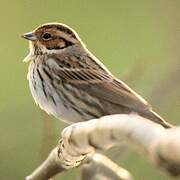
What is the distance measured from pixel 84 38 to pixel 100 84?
75cm

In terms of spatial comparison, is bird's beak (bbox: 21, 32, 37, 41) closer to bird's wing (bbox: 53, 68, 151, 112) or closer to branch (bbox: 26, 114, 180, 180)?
bird's wing (bbox: 53, 68, 151, 112)

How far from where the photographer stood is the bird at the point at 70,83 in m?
1.93

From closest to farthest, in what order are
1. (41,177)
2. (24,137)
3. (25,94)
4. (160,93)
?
1. (41,177)
2. (160,93)
3. (24,137)
4. (25,94)

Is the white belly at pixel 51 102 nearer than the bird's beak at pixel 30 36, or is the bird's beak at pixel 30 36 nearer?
the white belly at pixel 51 102

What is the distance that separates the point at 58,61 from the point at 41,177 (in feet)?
3.80

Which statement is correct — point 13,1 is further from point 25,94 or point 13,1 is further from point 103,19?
point 25,94

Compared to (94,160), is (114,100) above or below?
below

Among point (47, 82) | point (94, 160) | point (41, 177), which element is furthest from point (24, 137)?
point (94, 160)

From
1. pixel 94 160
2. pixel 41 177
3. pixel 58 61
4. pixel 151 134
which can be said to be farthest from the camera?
pixel 58 61

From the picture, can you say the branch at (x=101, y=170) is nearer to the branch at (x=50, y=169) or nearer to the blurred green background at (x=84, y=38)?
the branch at (x=50, y=169)

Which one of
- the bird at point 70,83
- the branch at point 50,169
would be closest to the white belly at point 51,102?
the bird at point 70,83

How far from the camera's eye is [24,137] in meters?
1.94

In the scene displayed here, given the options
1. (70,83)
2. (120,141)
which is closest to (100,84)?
(70,83)

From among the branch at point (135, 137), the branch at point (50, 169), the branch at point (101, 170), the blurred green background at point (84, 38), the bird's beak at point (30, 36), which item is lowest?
the blurred green background at point (84, 38)
